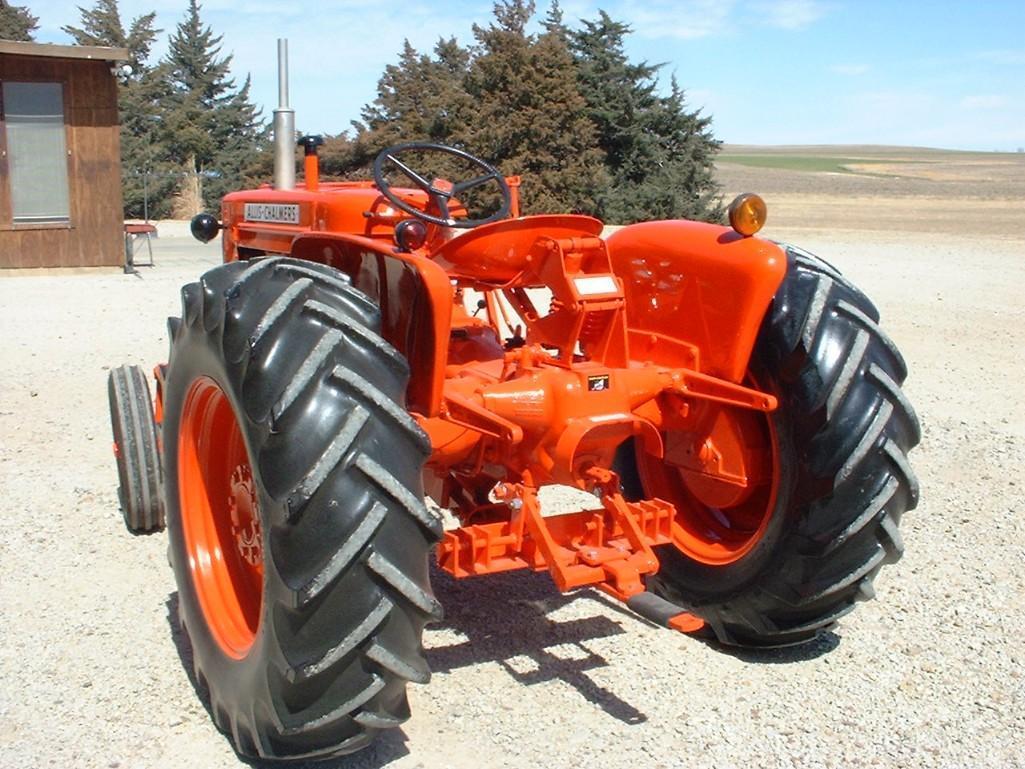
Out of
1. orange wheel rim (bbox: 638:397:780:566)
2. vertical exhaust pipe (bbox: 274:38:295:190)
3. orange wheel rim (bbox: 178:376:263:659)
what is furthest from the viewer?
vertical exhaust pipe (bbox: 274:38:295:190)


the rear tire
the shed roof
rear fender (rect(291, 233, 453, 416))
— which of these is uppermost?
the shed roof

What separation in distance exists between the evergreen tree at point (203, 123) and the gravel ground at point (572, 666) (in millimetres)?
24437

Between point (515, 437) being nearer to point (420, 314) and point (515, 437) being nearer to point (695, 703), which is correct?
point (420, 314)

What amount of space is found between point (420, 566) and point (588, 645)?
1.51 metres

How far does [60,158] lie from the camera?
14984mm

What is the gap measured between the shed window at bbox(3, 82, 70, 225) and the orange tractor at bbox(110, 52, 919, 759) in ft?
39.8

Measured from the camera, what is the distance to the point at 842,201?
43.2 meters

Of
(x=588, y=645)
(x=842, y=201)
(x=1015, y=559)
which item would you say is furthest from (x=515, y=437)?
(x=842, y=201)

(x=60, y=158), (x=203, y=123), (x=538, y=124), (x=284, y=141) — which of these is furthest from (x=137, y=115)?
(x=284, y=141)

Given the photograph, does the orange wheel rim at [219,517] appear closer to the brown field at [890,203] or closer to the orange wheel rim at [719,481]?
the orange wheel rim at [719,481]

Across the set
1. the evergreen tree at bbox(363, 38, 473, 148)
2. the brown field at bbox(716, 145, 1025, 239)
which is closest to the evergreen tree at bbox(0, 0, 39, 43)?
the evergreen tree at bbox(363, 38, 473, 148)

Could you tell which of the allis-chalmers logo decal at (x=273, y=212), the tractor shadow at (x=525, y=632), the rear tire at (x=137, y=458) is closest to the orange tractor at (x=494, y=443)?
the tractor shadow at (x=525, y=632)

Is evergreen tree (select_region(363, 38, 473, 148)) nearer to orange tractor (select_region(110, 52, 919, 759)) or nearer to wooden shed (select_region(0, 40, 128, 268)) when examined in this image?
wooden shed (select_region(0, 40, 128, 268))

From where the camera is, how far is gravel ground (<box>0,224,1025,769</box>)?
11.0 ft
